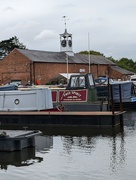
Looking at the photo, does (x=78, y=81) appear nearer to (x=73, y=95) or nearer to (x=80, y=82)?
(x=80, y=82)

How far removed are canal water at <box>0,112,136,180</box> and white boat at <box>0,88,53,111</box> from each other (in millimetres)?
4074

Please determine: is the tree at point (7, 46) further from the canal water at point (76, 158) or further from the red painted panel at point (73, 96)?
the canal water at point (76, 158)

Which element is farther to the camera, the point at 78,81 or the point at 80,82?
the point at 78,81

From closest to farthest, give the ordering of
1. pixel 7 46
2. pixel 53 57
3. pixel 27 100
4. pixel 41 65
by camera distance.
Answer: pixel 27 100, pixel 41 65, pixel 53 57, pixel 7 46

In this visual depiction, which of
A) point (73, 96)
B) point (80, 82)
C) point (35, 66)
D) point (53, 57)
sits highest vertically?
point (53, 57)

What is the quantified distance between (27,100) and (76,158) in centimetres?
1001

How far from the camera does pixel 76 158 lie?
1292 cm

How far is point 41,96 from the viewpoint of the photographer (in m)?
22.1

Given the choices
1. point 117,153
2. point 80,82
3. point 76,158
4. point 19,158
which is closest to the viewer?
point 76,158

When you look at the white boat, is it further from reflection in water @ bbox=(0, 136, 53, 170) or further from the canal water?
reflection in water @ bbox=(0, 136, 53, 170)

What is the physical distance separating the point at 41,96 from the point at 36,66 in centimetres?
2840

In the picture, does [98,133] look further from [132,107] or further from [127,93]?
[127,93]

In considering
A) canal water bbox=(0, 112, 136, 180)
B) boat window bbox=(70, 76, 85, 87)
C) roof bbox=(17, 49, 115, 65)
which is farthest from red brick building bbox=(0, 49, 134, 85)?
canal water bbox=(0, 112, 136, 180)

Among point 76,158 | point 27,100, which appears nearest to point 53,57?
point 27,100
